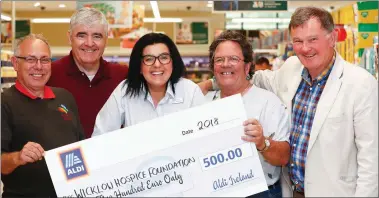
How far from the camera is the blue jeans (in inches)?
109

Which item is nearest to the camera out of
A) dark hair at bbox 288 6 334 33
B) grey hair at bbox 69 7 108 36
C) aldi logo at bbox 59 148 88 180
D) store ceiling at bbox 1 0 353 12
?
A: aldi logo at bbox 59 148 88 180

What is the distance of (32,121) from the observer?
→ 107 inches

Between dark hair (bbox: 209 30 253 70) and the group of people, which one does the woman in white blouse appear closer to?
the group of people

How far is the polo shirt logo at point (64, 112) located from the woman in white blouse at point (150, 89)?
20 cm

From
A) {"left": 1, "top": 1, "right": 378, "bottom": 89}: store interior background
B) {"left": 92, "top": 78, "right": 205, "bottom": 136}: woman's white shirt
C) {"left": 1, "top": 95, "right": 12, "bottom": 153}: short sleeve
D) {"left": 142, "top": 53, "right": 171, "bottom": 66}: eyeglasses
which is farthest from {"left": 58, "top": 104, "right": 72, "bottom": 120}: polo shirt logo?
{"left": 1, "top": 1, "right": 378, "bottom": 89}: store interior background

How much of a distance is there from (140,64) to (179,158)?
0.64m

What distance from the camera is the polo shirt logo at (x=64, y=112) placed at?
114 inches

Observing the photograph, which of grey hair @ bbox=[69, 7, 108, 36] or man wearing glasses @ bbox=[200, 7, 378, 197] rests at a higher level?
grey hair @ bbox=[69, 7, 108, 36]

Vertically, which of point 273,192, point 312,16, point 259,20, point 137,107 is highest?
point 259,20

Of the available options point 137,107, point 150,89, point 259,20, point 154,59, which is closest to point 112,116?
point 137,107

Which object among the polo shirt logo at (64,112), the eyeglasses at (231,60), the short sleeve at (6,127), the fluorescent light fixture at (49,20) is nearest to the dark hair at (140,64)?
the eyeglasses at (231,60)

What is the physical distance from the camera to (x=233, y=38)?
113 inches

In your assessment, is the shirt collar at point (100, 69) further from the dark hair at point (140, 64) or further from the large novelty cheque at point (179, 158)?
the large novelty cheque at point (179, 158)

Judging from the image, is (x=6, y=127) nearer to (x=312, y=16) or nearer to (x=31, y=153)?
(x=31, y=153)
